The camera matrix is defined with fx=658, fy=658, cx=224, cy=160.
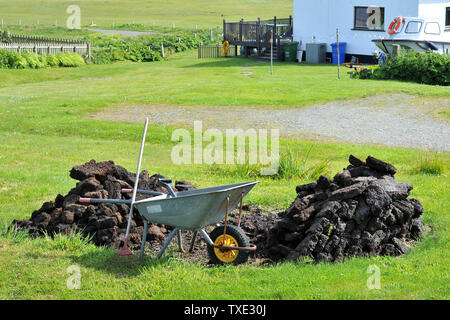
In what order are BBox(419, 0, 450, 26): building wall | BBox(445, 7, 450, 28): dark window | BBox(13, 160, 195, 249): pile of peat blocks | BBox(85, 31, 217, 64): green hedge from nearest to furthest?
BBox(13, 160, 195, 249): pile of peat blocks < BBox(419, 0, 450, 26): building wall < BBox(445, 7, 450, 28): dark window < BBox(85, 31, 217, 64): green hedge

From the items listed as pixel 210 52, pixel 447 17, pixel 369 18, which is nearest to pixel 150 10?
pixel 210 52

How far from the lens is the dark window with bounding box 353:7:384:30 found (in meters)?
33.9

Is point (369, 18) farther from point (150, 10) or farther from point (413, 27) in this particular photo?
point (150, 10)

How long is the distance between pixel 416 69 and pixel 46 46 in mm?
21145

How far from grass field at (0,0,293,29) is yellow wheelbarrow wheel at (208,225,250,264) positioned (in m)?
78.0

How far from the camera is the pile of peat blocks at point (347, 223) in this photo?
7039 mm

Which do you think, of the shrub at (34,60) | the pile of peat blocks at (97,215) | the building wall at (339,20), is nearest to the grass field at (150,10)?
the shrub at (34,60)

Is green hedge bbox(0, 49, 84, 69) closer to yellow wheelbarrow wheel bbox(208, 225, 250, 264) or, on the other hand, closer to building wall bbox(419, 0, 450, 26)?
building wall bbox(419, 0, 450, 26)

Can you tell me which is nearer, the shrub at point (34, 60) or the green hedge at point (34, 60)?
the green hedge at point (34, 60)

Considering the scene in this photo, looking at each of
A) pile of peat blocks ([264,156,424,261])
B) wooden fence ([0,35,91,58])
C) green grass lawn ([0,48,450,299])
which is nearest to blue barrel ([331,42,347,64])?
green grass lawn ([0,48,450,299])

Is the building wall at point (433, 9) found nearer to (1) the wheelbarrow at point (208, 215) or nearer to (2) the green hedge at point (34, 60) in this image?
(2) the green hedge at point (34, 60)

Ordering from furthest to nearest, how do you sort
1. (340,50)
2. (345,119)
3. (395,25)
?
1. (340,50)
2. (395,25)
3. (345,119)

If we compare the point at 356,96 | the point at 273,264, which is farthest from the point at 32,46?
the point at 273,264

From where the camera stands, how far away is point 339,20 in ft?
117
